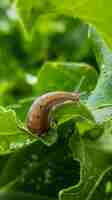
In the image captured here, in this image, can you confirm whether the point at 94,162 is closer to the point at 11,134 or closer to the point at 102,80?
the point at 11,134

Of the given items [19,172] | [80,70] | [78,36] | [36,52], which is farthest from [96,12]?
[36,52]

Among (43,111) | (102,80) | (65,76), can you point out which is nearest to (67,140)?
(43,111)

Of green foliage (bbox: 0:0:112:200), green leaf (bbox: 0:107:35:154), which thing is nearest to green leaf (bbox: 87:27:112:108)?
green foliage (bbox: 0:0:112:200)

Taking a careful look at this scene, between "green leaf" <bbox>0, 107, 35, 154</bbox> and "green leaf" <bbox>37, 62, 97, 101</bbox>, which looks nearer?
"green leaf" <bbox>0, 107, 35, 154</bbox>

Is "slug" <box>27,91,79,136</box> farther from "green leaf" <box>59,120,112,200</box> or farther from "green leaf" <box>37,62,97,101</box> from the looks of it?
"green leaf" <box>37,62,97,101</box>

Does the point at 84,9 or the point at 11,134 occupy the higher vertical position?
the point at 84,9

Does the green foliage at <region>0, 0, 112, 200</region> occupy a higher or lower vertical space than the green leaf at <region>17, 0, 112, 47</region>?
lower

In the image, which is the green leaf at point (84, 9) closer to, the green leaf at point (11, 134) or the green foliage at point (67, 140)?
the green foliage at point (67, 140)

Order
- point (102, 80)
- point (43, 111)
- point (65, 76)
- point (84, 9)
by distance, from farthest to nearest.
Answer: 1. point (65, 76)
2. point (102, 80)
3. point (43, 111)
4. point (84, 9)

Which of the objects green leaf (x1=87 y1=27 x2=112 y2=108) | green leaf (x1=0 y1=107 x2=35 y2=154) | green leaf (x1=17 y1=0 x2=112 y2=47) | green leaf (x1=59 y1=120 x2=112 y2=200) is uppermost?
green leaf (x1=17 y1=0 x2=112 y2=47)
